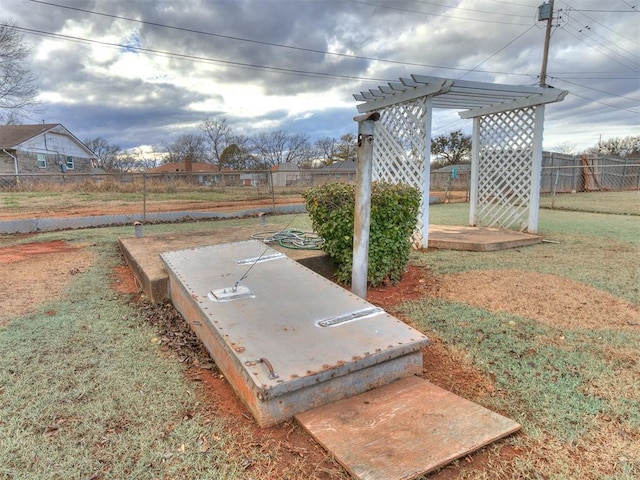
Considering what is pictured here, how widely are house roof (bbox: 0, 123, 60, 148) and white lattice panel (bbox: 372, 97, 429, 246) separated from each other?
23.8m

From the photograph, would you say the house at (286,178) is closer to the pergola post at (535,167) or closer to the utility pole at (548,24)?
the pergola post at (535,167)

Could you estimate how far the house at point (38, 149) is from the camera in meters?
21.0

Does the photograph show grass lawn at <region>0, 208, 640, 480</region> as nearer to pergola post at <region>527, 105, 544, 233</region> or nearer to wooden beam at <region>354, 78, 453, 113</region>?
wooden beam at <region>354, 78, 453, 113</region>

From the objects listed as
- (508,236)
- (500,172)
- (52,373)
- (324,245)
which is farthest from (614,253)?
(52,373)

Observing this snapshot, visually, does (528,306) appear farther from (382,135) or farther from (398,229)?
(382,135)

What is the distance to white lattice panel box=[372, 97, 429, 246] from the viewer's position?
535 cm

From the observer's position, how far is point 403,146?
5.68 m

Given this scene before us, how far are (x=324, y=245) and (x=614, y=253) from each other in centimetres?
431

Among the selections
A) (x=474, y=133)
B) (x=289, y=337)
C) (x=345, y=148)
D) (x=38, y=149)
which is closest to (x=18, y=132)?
(x=38, y=149)

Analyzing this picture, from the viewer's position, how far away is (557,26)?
17.1 meters

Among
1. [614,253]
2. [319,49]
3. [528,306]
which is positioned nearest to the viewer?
[528,306]

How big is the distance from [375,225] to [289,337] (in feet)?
5.93

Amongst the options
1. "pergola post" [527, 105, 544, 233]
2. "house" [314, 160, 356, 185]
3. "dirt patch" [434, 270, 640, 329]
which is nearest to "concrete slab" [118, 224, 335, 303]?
"dirt patch" [434, 270, 640, 329]

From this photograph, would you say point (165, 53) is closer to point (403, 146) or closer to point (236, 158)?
point (403, 146)
